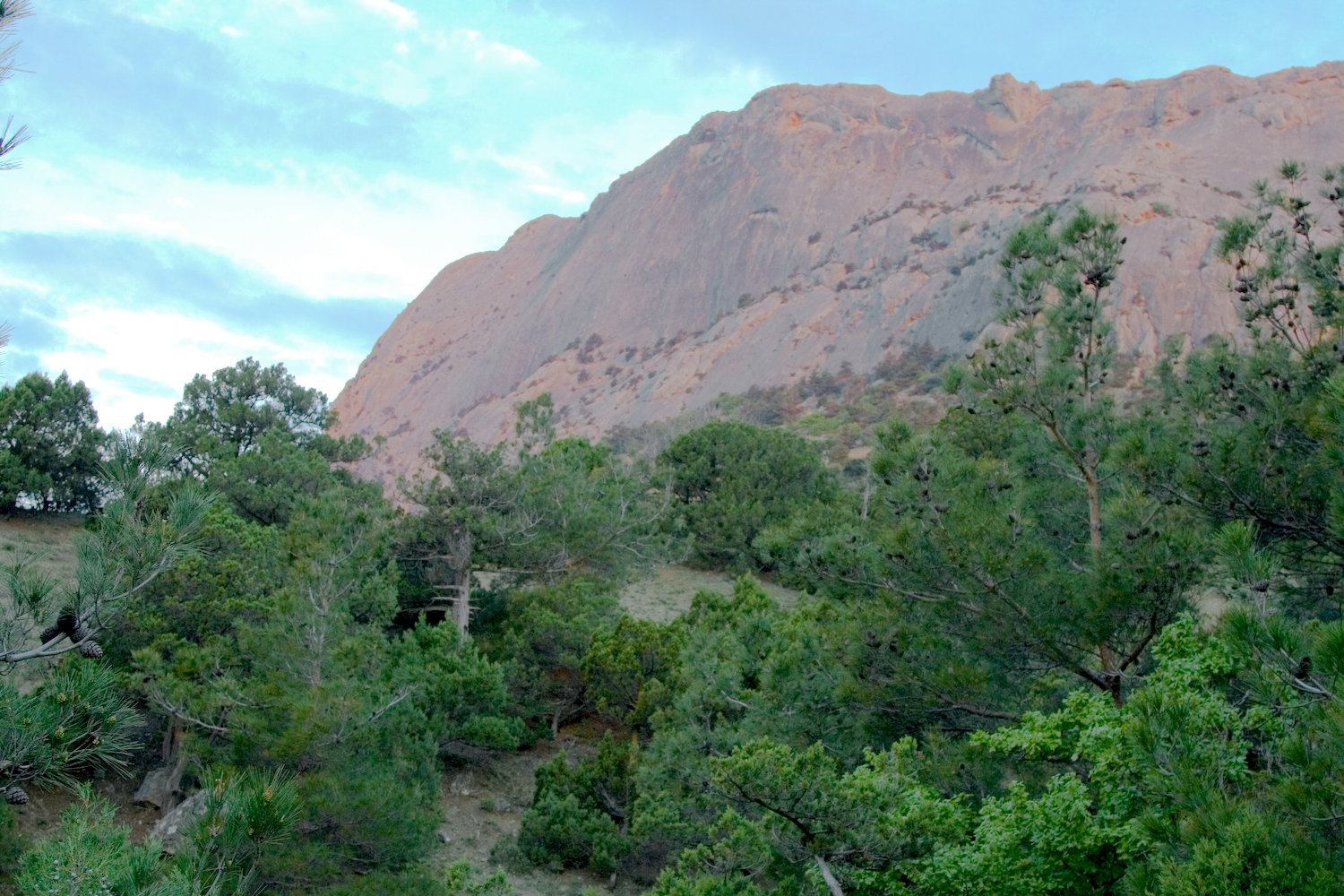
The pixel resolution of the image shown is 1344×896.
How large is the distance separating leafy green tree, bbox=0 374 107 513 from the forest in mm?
5295

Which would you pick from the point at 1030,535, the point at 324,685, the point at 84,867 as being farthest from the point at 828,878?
the point at 324,685

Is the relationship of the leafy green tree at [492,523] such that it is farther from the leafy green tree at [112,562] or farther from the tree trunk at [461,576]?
the leafy green tree at [112,562]

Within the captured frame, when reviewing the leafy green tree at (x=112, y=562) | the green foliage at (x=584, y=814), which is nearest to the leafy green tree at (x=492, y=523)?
the green foliage at (x=584, y=814)

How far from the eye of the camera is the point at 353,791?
10289 millimetres

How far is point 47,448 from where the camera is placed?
2116 centimetres

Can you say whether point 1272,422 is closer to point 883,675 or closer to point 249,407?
point 883,675

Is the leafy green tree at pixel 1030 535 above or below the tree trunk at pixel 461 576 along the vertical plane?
above

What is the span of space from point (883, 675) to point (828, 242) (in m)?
66.6

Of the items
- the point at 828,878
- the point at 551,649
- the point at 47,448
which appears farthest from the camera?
the point at 47,448

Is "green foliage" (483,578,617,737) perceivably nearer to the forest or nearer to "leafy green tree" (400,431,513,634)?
the forest

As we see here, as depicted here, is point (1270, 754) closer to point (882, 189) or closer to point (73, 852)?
point (73, 852)

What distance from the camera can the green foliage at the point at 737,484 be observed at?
87.7 feet

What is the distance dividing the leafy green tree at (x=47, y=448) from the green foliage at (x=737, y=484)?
1353cm

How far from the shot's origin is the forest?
501 centimetres
